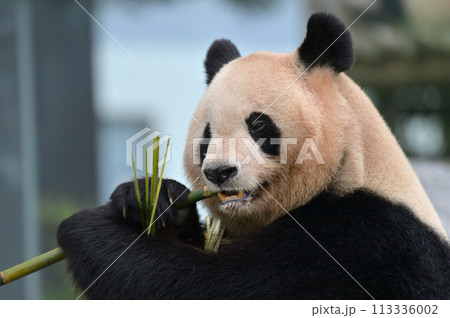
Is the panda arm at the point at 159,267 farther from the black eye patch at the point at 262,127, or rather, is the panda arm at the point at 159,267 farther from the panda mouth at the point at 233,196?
the black eye patch at the point at 262,127

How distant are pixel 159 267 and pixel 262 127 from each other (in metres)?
0.72

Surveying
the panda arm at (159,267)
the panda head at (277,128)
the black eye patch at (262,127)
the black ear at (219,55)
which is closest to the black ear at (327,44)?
the panda head at (277,128)

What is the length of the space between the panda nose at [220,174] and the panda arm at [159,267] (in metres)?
0.33

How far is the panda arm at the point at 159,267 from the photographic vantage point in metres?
2.63

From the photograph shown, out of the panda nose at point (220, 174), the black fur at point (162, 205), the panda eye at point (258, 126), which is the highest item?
the panda eye at point (258, 126)

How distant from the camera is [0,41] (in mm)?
7016

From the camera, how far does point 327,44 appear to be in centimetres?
287

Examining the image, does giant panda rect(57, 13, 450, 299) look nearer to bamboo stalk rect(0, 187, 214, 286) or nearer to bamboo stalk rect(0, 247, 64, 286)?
bamboo stalk rect(0, 187, 214, 286)

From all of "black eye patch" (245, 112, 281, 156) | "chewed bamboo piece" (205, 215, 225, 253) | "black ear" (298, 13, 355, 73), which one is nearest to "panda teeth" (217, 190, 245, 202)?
"black eye patch" (245, 112, 281, 156)

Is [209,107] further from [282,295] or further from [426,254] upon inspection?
[426,254]

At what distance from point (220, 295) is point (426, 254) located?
85 centimetres

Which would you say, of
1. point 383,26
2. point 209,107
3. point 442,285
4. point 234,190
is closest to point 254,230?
point 234,190

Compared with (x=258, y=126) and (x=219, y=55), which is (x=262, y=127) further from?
(x=219, y=55)

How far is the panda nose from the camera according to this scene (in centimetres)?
254
